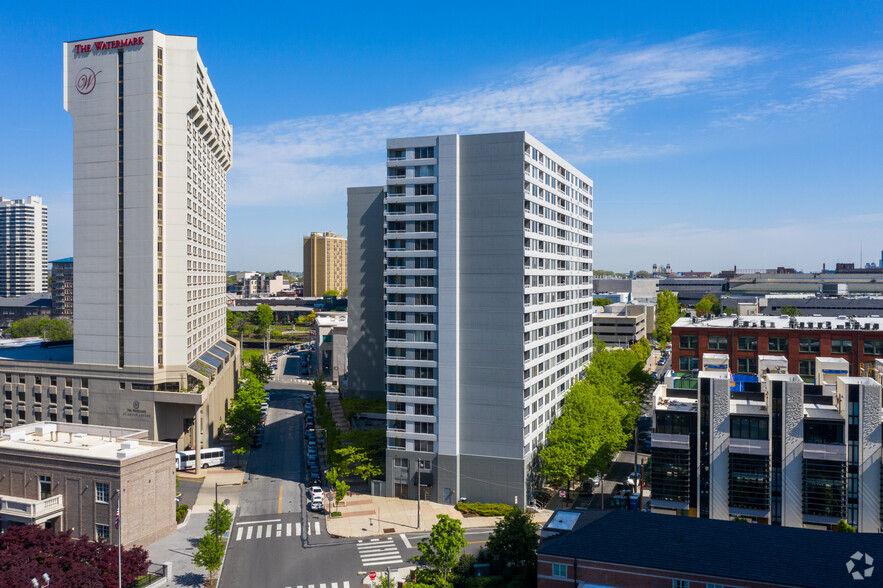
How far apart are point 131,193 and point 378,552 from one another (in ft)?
179

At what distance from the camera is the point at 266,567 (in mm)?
53562

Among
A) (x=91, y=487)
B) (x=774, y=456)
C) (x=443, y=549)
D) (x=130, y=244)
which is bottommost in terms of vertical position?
(x=443, y=549)

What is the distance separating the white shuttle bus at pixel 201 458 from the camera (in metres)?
80.8

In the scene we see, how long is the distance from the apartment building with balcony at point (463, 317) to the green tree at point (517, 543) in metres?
18.6

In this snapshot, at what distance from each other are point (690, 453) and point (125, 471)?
169 ft

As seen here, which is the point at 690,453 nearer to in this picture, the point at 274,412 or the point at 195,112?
the point at 195,112

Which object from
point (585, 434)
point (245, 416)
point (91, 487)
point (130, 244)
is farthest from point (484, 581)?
point (130, 244)

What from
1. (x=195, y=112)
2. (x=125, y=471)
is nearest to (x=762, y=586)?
(x=125, y=471)

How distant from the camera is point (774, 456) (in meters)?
55.4

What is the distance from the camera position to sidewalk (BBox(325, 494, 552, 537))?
62.8 meters

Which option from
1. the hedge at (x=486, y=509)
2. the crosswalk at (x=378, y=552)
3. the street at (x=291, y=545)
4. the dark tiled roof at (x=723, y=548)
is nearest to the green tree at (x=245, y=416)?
the street at (x=291, y=545)

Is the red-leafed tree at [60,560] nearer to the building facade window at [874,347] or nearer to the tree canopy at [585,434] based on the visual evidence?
the tree canopy at [585,434]

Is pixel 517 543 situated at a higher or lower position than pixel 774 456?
lower

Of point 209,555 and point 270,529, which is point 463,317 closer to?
point 270,529
